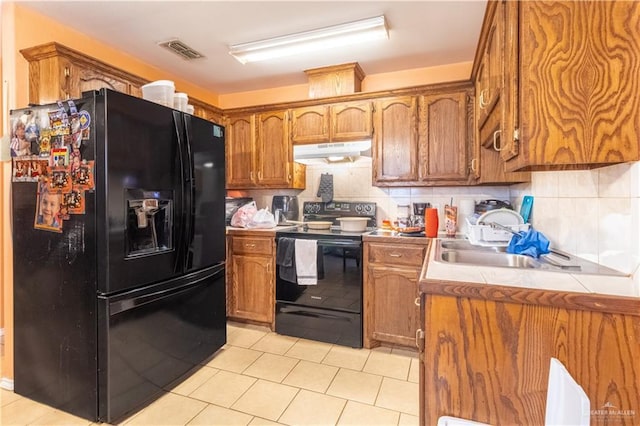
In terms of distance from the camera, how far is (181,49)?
8.15 feet

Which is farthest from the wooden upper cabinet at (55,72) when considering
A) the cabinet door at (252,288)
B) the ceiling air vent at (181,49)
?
the cabinet door at (252,288)

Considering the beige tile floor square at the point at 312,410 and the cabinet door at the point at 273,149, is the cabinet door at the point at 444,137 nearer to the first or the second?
the cabinet door at the point at 273,149

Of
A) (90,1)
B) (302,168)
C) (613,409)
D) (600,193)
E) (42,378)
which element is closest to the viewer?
(613,409)

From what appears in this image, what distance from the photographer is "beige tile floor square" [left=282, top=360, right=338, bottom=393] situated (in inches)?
76.6

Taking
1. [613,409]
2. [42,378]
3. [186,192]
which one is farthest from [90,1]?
[613,409]

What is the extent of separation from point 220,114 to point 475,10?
2.42 meters

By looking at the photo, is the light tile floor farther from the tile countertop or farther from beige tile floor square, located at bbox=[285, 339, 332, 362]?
the tile countertop

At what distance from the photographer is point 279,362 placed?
222 cm

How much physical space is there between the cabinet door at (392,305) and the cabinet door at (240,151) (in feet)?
5.41

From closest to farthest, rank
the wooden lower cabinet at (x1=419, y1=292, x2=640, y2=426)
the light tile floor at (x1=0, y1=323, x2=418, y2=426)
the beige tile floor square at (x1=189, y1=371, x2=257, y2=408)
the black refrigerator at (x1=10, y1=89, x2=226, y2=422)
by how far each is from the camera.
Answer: the wooden lower cabinet at (x1=419, y1=292, x2=640, y2=426) → the black refrigerator at (x1=10, y1=89, x2=226, y2=422) → the light tile floor at (x1=0, y1=323, x2=418, y2=426) → the beige tile floor square at (x1=189, y1=371, x2=257, y2=408)

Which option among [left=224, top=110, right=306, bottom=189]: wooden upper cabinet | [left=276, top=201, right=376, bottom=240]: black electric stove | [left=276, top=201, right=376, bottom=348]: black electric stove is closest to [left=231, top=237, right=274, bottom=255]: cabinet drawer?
[left=276, top=201, right=376, bottom=348]: black electric stove

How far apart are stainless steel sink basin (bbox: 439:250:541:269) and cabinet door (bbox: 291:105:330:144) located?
1.62 m

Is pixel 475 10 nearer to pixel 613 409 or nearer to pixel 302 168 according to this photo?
pixel 302 168

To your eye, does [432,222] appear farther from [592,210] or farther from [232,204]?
[232,204]
